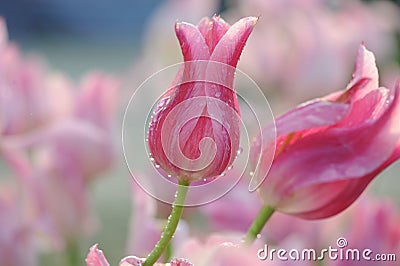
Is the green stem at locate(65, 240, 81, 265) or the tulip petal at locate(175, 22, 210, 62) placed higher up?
the green stem at locate(65, 240, 81, 265)

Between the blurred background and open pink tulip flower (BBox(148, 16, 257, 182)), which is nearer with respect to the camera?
open pink tulip flower (BBox(148, 16, 257, 182))

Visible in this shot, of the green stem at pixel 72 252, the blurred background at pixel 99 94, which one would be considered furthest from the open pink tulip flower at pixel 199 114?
the green stem at pixel 72 252

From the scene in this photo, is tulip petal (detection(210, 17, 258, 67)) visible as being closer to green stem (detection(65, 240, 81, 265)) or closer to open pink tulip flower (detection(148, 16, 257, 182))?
open pink tulip flower (detection(148, 16, 257, 182))

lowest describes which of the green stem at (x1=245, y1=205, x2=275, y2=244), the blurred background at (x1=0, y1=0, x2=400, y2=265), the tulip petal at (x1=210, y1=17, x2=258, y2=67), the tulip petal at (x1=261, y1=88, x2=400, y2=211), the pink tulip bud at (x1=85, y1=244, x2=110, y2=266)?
the pink tulip bud at (x1=85, y1=244, x2=110, y2=266)

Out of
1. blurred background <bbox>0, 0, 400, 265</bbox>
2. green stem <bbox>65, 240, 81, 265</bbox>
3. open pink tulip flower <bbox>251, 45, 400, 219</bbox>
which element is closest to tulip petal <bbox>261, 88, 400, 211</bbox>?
open pink tulip flower <bbox>251, 45, 400, 219</bbox>

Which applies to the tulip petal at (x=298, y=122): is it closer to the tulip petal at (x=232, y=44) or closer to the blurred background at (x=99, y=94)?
the tulip petal at (x=232, y=44)

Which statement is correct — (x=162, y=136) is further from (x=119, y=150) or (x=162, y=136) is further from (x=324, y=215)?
(x=119, y=150)
